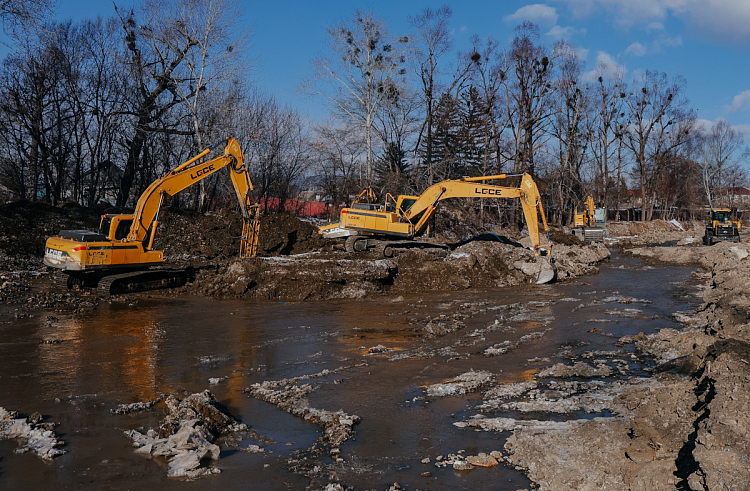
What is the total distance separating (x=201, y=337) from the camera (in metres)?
10.4

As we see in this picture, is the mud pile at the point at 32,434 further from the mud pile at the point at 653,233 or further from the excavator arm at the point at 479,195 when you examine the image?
the mud pile at the point at 653,233

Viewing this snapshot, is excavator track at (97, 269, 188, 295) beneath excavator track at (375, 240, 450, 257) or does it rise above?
beneath

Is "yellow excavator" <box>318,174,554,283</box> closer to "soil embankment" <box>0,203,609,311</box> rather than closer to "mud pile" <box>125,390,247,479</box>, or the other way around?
"soil embankment" <box>0,203,609,311</box>

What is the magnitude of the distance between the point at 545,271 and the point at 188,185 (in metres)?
11.5

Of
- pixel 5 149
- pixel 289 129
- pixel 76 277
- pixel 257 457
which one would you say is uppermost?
pixel 289 129

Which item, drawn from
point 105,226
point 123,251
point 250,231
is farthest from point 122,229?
point 250,231

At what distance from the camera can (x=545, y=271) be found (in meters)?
17.7

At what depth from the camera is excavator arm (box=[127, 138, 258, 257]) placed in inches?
587

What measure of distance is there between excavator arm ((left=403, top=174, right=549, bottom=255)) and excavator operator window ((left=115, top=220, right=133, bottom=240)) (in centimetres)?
919

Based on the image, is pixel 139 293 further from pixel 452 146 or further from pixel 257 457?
pixel 452 146

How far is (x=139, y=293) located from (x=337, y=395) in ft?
33.3

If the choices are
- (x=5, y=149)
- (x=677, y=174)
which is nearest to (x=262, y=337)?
(x=5, y=149)

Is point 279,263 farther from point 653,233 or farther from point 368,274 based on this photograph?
point 653,233

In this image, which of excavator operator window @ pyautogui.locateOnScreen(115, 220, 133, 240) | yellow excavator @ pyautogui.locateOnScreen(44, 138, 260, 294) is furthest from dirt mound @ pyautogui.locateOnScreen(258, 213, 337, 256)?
excavator operator window @ pyautogui.locateOnScreen(115, 220, 133, 240)
